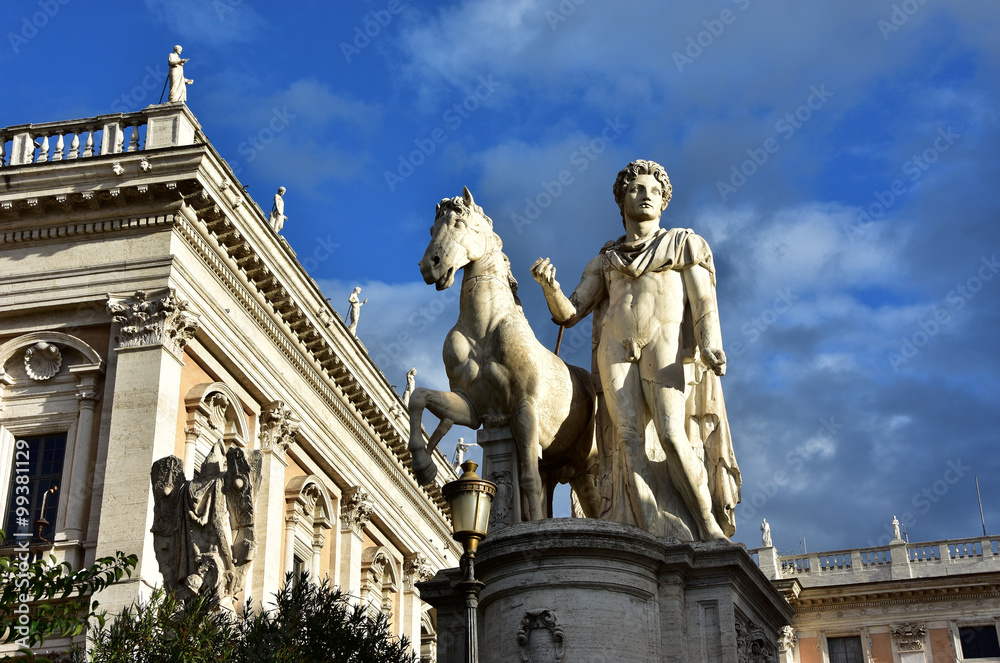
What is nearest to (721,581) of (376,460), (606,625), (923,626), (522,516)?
(606,625)

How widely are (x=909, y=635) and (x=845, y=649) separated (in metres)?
2.42

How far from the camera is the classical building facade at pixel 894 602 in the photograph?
4750cm

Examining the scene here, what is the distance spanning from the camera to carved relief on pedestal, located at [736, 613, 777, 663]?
8.56 meters

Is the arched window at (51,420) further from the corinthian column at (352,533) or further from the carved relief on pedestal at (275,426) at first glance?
the corinthian column at (352,533)

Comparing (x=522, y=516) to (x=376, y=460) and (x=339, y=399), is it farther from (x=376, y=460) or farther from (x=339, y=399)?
(x=376, y=460)

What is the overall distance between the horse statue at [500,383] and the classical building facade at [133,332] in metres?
11.9

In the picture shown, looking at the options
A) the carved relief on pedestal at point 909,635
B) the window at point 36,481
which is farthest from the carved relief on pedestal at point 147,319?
the carved relief on pedestal at point 909,635

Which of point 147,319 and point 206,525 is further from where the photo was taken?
point 147,319

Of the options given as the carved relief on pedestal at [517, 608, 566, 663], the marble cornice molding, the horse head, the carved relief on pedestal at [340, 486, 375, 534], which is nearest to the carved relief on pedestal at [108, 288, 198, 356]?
the marble cornice molding

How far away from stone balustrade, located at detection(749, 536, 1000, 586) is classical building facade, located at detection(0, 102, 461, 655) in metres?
25.7

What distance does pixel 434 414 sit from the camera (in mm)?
9445

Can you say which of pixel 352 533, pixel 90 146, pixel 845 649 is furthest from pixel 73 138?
pixel 845 649

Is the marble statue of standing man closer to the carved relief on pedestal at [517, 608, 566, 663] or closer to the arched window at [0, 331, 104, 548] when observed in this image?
the arched window at [0, 331, 104, 548]

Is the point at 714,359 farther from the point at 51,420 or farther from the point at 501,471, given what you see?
the point at 51,420
